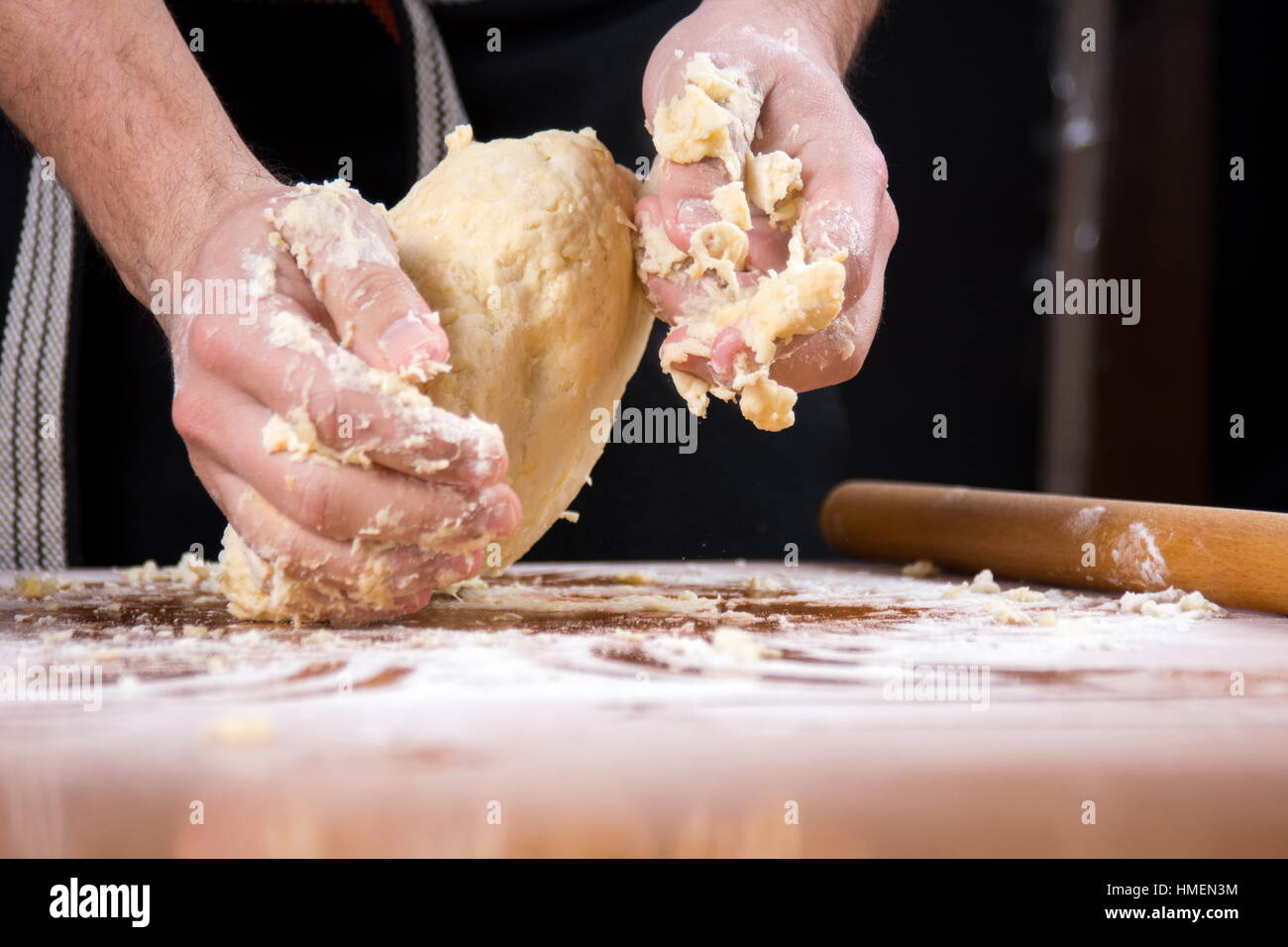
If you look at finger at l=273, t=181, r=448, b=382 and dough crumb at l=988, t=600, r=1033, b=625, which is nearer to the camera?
finger at l=273, t=181, r=448, b=382

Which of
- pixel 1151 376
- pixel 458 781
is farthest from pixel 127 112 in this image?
pixel 1151 376

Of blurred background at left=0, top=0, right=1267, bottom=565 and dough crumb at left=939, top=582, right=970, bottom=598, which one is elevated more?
blurred background at left=0, top=0, right=1267, bottom=565

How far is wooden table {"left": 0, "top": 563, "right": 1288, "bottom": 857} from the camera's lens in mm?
613

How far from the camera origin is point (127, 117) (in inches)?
51.6

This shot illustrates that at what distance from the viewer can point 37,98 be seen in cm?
139

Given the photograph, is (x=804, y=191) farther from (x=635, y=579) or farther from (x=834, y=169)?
(x=635, y=579)

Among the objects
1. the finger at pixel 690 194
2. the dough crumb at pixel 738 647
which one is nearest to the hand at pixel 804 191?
the finger at pixel 690 194

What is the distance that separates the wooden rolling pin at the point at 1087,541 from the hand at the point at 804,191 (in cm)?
42

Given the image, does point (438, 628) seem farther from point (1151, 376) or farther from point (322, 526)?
point (1151, 376)

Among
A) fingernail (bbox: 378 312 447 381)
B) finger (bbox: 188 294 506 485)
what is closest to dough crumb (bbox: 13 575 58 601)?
finger (bbox: 188 294 506 485)

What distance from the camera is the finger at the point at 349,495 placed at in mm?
1025

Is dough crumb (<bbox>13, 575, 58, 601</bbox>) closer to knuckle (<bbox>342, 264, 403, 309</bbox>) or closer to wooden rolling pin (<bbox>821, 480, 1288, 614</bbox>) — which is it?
knuckle (<bbox>342, 264, 403, 309</bbox>)

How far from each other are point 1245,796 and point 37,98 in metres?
1.42

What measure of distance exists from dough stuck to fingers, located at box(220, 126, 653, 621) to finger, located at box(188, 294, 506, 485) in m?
0.13
